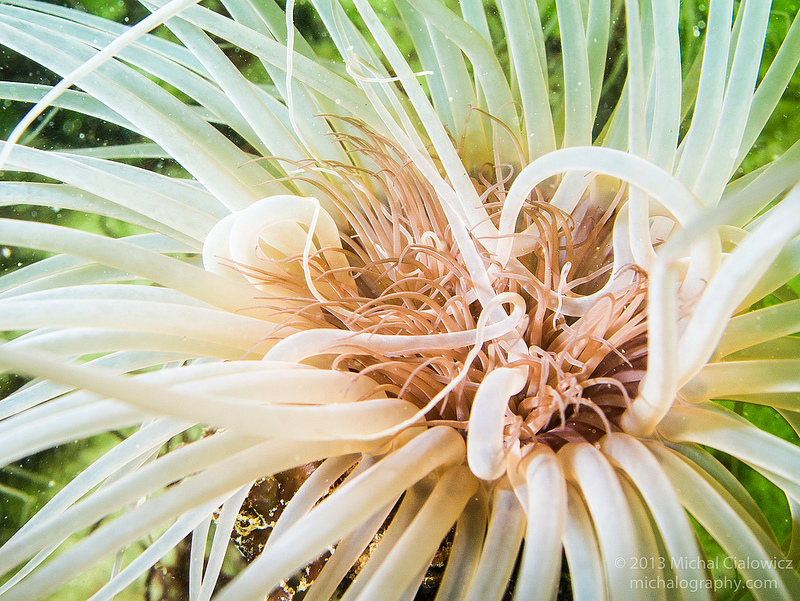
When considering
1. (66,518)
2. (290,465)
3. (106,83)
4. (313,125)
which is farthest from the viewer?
(313,125)

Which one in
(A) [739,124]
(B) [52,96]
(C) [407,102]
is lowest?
(B) [52,96]

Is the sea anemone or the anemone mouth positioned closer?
the sea anemone

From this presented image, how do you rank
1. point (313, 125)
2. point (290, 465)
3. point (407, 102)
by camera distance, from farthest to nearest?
point (407, 102), point (313, 125), point (290, 465)

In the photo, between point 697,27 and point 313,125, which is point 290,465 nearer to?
point 313,125

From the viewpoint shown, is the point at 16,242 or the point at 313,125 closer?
the point at 16,242

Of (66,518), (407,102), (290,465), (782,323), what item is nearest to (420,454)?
(290,465)

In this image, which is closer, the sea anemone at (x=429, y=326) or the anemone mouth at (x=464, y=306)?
the sea anemone at (x=429, y=326)
